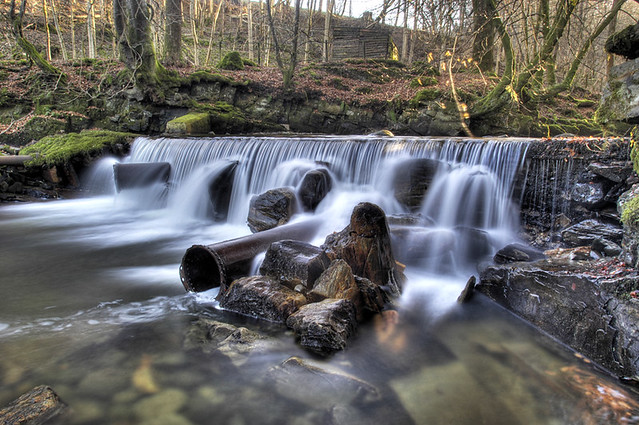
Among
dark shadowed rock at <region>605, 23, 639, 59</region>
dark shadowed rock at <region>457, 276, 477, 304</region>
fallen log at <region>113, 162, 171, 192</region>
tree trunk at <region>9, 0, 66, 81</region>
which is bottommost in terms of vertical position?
dark shadowed rock at <region>457, 276, 477, 304</region>

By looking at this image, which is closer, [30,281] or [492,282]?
[492,282]

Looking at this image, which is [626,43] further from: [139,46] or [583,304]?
[139,46]

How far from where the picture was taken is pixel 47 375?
2.81m

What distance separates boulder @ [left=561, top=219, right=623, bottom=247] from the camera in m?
4.78

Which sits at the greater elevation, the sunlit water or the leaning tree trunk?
the leaning tree trunk

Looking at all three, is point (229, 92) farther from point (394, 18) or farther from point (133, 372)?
point (133, 372)

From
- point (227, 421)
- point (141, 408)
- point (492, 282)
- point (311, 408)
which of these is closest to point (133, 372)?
point (141, 408)

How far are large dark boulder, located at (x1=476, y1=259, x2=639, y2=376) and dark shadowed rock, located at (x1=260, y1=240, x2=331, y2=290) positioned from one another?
7.09ft

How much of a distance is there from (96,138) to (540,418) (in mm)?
13556

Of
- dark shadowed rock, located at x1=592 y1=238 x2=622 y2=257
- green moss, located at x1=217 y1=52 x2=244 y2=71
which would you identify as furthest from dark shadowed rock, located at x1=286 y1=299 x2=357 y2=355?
green moss, located at x1=217 y1=52 x2=244 y2=71

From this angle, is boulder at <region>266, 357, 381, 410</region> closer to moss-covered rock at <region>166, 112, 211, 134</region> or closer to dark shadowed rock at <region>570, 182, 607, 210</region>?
dark shadowed rock at <region>570, 182, 607, 210</region>

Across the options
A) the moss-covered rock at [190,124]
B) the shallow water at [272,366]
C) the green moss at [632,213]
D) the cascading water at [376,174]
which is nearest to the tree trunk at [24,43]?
the moss-covered rock at [190,124]

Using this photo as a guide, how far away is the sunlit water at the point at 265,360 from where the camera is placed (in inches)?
99.7

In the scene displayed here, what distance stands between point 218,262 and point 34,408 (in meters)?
2.17
